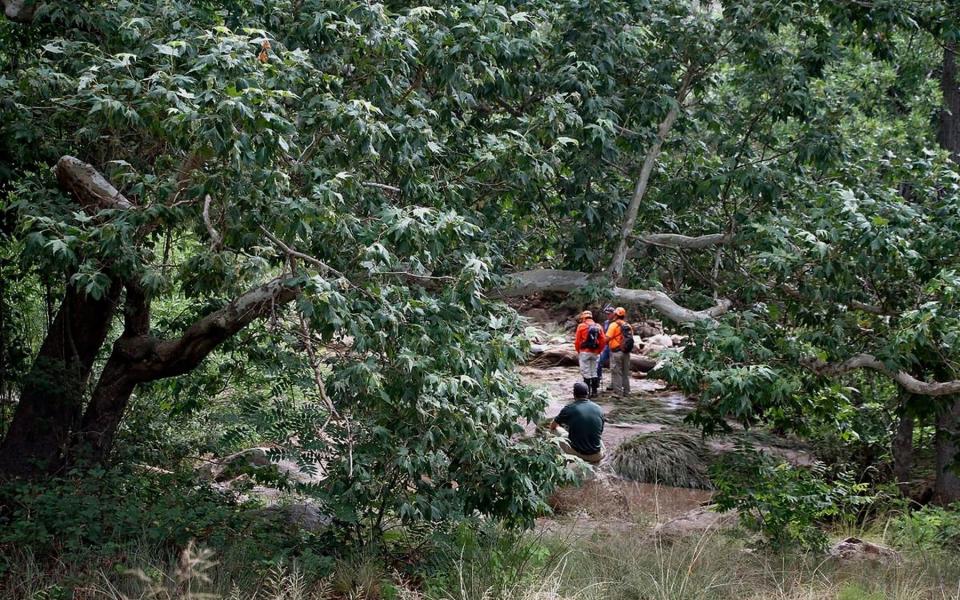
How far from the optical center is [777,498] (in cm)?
861

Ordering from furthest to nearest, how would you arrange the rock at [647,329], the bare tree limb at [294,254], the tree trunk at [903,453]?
the rock at [647,329] < the tree trunk at [903,453] < the bare tree limb at [294,254]

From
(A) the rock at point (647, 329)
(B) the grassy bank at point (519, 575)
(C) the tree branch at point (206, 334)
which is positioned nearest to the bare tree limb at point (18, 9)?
(C) the tree branch at point (206, 334)

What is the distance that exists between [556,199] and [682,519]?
12.0ft

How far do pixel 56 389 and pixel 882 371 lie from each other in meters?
7.16

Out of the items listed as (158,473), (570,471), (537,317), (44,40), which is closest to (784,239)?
(570,471)

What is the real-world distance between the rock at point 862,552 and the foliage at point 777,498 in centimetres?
25

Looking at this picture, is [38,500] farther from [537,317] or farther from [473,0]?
[537,317]

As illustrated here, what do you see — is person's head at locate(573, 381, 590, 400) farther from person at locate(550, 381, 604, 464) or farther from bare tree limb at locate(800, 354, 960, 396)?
bare tree limb at locate(800, 354, 960, 396)

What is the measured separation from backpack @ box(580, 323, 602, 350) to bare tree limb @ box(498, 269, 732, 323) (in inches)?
202

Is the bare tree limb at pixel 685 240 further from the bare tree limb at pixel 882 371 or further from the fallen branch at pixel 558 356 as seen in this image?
the fallen branch at pixel 558 356

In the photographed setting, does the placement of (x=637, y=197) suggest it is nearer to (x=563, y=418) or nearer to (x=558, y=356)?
(x=563, y=418)

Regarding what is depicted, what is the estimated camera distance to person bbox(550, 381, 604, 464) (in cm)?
1084

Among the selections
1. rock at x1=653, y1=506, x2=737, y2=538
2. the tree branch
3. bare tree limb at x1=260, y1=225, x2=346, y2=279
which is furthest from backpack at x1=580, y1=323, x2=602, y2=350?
bare tree limb at x1=260, y1=225, x2=346, y2=279

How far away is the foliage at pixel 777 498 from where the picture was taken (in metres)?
8.52
